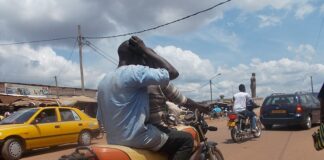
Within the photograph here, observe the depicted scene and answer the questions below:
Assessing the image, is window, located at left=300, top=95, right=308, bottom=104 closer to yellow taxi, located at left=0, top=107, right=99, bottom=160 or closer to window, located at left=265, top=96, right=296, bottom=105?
window, located at left=265, top=96, right=296, bottom=105

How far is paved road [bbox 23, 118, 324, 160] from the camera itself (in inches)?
406

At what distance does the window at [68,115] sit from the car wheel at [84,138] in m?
0.53

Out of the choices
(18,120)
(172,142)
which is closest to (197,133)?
(172,142)

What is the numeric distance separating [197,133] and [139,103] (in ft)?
3.87

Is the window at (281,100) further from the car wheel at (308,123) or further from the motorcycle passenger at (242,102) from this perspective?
the motorcycle passenger at (242,102)

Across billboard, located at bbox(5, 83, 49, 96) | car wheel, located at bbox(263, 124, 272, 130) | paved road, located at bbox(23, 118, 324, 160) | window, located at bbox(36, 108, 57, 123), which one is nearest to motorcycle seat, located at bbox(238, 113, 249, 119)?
paved road, located at bbox(23, 118, 324, 160)

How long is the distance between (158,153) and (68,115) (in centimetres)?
1144

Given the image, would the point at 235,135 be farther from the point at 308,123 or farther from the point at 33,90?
the point at 33,90

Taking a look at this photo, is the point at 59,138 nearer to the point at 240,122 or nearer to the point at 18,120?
the point at 18,120

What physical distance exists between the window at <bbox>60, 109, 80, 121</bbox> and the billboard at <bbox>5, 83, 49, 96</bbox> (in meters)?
19.6

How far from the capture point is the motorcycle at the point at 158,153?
3.92m

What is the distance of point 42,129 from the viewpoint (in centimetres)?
1395

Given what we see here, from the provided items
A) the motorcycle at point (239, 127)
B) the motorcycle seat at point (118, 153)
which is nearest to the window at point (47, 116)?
the motorcycle at point (239, 127)

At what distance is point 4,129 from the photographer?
1301 centimetres
